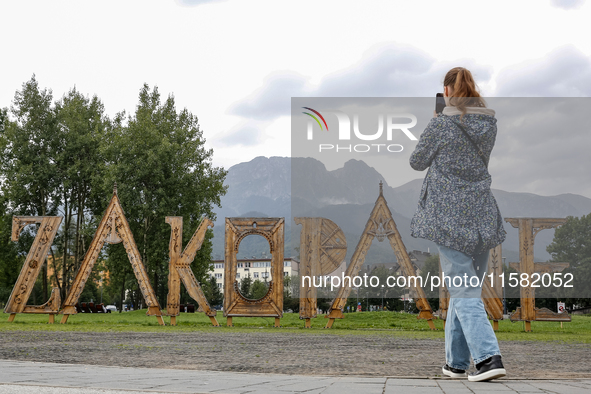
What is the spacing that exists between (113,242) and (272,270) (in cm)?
507

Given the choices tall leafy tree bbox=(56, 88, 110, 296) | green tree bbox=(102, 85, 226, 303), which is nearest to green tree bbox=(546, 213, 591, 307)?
green tree bbox=(102, 85, 226, 303)

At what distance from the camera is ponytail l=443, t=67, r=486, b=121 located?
4.95 meters

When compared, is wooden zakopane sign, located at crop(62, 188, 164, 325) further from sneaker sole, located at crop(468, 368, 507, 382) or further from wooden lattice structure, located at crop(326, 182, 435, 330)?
sneaker sole, located at crop(468, 368, 507, 382)

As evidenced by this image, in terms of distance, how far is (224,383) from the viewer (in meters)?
4.11

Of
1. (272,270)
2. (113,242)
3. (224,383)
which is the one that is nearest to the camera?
(224,383)

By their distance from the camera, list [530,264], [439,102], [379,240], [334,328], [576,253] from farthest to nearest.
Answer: [576,253] → [334,328] → [379,240] → [530,264] → [439,102]

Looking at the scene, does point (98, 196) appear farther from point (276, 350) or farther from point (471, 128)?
point (471, 128)

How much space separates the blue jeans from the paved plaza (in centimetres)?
29

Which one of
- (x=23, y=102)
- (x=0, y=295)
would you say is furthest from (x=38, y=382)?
(x=0, y=295)

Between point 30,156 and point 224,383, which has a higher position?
point 30,156

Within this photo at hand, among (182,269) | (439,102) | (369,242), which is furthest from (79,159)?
(439,102)

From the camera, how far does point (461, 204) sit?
16.3 ft

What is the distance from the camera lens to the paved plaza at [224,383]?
12.0 feet

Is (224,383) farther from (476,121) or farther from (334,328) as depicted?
(334,328)
